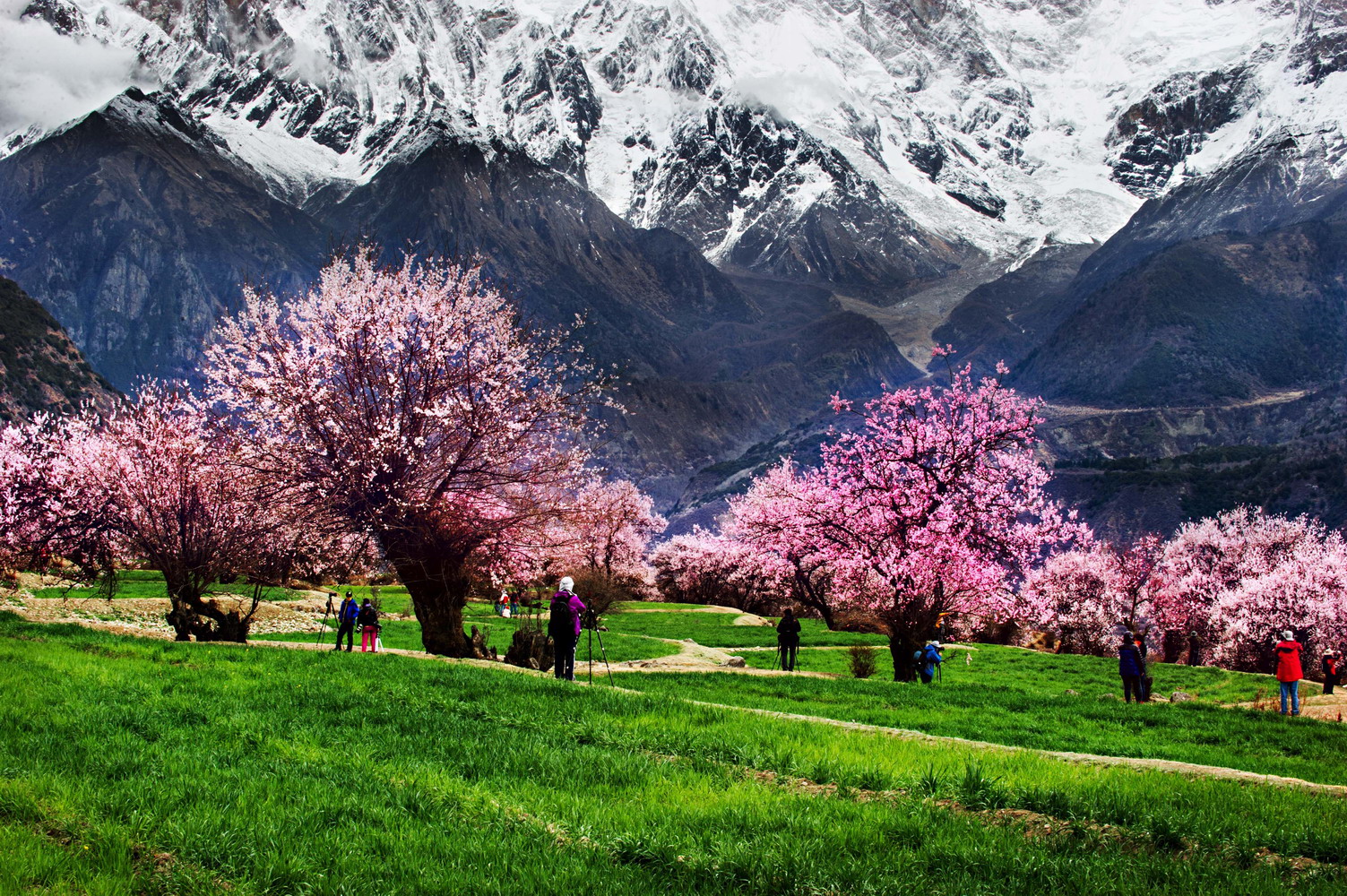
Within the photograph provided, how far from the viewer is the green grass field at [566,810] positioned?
19.5 ft

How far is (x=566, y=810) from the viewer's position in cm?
723

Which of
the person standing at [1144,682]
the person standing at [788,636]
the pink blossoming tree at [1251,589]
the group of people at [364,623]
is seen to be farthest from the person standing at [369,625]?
the pink blossoming tree at [1251,589]

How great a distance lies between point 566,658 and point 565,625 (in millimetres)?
1012

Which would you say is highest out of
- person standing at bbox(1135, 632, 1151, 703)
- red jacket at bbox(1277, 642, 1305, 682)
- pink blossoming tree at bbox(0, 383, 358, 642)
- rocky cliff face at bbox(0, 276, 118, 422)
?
rocky cliff face at bbox(0, 276, 118, 422)

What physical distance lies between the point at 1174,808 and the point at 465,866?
6.04 m

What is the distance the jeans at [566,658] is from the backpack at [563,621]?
19 centimetres

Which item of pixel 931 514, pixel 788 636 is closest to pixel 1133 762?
pixel 931 514

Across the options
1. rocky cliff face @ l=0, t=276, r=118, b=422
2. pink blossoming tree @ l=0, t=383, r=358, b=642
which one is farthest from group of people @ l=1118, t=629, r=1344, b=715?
rocky cliff face @ l=0, t=276, r=118, b=422

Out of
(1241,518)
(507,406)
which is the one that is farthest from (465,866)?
(1241,518)

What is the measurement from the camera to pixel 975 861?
253 inches

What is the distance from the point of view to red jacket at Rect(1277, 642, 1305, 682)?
72.5ft

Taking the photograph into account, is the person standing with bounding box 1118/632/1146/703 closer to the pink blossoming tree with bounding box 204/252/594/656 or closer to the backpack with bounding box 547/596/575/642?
the pink blossoming tree with bounding box 204/252/594/656

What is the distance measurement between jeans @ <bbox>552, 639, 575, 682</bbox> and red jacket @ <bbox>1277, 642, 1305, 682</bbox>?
54.9ft

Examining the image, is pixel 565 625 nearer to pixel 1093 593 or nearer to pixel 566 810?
pixel 566 810
